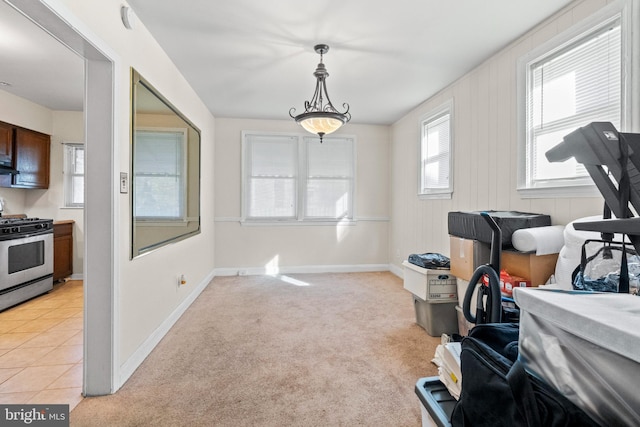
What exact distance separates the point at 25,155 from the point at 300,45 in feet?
13.5

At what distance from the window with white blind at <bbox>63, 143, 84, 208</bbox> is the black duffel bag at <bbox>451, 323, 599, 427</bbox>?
18.3ft

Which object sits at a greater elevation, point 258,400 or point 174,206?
point 174,206

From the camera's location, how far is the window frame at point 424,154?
3.52 m

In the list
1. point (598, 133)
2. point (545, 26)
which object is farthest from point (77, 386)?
point (545, 26)

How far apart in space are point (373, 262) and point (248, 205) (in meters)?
2.41

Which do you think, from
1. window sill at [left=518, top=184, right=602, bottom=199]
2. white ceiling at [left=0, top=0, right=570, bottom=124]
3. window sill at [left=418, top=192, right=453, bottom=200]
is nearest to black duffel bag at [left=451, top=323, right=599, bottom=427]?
window sill at [left=518, top=184, right=602, bottom=199]

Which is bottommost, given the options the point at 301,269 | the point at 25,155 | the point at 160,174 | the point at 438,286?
the point at 301,269

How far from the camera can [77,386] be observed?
1.96 meters

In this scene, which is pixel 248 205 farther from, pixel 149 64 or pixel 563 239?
pixel 563 239

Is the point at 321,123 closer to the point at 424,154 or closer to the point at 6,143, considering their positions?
the point at 424,154

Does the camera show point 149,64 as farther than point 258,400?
Yes

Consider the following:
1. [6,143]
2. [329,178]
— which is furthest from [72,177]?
[329,178]

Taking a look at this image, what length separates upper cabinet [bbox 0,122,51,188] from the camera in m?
3.80

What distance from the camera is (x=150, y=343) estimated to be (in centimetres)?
243
